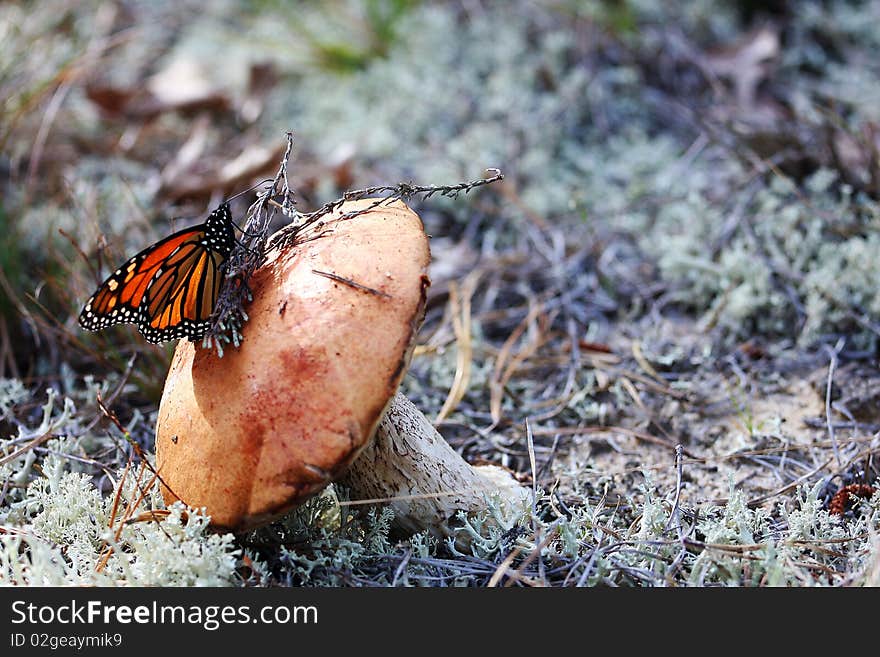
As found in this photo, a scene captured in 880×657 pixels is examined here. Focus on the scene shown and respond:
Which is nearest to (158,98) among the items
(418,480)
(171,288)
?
(171,288)

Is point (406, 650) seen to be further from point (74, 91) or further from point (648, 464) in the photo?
point (74, 91)

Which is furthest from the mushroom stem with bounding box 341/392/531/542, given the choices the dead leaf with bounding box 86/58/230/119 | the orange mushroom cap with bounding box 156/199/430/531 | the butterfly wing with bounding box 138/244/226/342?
the dead leaf with bounding box 86/58/230/119

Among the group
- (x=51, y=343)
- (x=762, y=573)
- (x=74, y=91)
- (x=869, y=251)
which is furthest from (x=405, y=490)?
(x=74, y=91)

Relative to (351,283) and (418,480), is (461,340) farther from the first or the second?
(351,283)

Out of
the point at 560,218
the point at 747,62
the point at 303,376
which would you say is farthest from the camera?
the point at 747,62

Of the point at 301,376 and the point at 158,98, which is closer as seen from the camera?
the point at 301,376

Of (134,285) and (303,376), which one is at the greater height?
(134,285)

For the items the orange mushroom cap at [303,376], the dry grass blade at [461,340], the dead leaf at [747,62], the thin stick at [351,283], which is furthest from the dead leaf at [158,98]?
the thin stick at [351,283]
